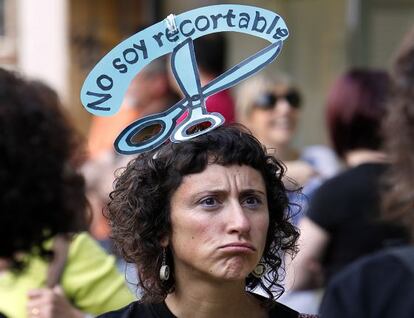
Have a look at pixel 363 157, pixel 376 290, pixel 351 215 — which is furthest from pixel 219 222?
pixel 363 157

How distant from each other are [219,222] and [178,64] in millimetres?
381

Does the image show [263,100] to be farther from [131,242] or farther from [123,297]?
[131,242]

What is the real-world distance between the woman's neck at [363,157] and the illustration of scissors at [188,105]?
204 centimetres

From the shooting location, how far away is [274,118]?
241 inches

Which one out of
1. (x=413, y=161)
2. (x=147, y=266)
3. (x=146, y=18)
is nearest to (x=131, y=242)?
(x=147, y=266)

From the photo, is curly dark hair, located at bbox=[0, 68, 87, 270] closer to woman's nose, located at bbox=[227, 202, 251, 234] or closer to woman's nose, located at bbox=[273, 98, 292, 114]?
woman's nose, located at bbox=[227, 202, 251, 234]

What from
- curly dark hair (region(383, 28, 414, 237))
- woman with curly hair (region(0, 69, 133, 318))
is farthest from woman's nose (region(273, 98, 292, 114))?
woman with curly hair (region(0, 69, 133, 318))

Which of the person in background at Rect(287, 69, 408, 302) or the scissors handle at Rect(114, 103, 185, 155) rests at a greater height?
the scissors handle at Rect(114, 103, 185, 155)

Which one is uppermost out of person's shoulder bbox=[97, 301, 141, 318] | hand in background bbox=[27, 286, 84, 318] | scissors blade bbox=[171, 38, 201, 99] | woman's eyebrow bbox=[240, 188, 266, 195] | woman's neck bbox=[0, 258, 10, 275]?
scissors blade bbox=[171, 38, 201, 99]

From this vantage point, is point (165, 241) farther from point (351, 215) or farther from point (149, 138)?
point (351, 215)

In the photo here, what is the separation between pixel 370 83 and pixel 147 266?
7.96 feet

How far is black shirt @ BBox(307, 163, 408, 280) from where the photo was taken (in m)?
4.76

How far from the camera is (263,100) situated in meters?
6.16

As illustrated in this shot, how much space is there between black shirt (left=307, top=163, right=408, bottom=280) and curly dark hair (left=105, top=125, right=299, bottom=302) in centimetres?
172
